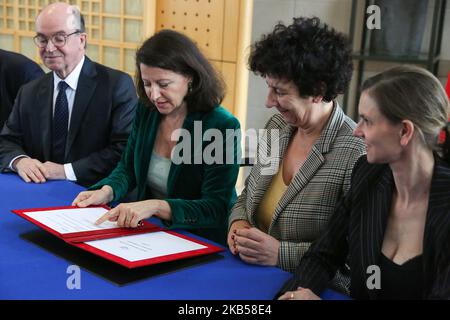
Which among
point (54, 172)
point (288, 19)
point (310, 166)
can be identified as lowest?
point (54, 172)

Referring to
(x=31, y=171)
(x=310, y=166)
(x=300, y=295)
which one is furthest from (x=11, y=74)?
(x=300, y=295)

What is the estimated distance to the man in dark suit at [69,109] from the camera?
2615 mm

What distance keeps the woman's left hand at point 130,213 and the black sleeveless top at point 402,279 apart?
0.72 metres

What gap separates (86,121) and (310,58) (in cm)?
130

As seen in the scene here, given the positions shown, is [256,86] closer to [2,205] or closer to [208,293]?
[2,205]

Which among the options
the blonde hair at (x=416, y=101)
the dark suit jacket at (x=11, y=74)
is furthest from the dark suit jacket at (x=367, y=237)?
the dark suit jacket at (x=11, y=74)

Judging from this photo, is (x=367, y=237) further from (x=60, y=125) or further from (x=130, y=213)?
(x=60, y=125)

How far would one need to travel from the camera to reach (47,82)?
270cm

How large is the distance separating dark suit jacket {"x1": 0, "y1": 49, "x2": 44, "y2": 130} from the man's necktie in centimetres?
61

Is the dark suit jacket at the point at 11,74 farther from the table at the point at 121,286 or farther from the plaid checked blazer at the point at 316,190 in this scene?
the plaid checked blazer at the point at 316,190

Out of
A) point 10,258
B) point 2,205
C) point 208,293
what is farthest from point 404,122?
point 2,205

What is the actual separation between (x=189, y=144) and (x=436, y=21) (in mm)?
2311

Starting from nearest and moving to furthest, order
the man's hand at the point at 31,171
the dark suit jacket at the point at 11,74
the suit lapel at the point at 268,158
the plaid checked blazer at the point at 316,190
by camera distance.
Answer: the plaid checked blazer at the point at 316,190 < the suit lapel at the point at 268,158 < the man's hand at the point at 31,171 < the dark suit jacket at the point at 11,74

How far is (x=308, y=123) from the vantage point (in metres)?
1.79
